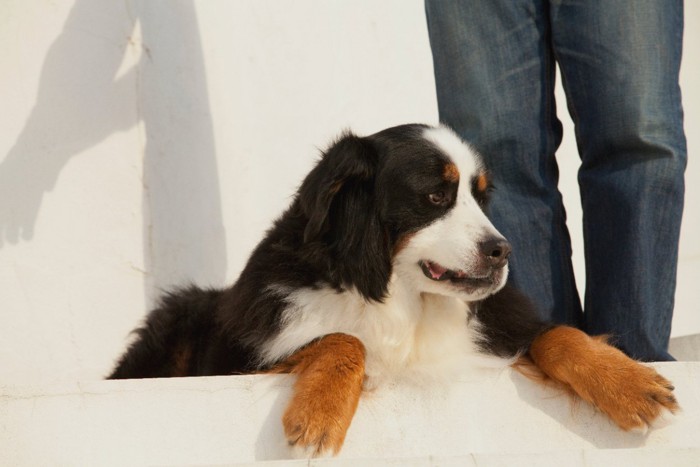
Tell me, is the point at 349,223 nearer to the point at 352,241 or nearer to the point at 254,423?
the point at 352,241

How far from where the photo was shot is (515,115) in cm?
337

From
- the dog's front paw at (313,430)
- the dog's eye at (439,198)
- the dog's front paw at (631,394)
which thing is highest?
the dog's eye at (439,198)

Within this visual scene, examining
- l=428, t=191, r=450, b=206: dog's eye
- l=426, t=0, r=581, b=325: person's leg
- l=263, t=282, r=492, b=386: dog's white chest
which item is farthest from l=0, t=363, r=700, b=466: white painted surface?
l=426, t=0, r=581, b=325: person's leg

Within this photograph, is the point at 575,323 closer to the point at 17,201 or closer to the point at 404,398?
the point at 404,398

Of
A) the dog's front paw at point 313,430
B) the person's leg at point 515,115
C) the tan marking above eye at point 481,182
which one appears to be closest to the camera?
the dog's front paw at point 313,430

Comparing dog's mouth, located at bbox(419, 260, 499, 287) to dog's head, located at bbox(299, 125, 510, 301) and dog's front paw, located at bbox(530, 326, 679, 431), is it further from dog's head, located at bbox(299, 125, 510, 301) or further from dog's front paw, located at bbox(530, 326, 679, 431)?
dog's front paw, located at bbox(530, 326, 679, 431)

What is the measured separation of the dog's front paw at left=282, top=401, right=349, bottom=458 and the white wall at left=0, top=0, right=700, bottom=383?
2.06m

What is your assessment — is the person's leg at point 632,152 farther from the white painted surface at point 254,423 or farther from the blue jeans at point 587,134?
the white painted surface at point 254,423

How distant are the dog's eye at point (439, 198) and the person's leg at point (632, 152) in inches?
22.8

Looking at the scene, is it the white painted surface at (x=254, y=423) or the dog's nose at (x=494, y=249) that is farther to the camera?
the dog's nose at (x=494, y=249)

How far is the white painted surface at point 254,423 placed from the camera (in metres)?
2.42

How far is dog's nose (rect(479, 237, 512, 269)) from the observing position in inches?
111

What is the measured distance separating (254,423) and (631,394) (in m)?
1.06

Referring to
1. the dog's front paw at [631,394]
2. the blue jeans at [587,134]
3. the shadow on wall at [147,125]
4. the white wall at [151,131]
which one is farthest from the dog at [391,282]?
the shadow on wall at [147,125]
